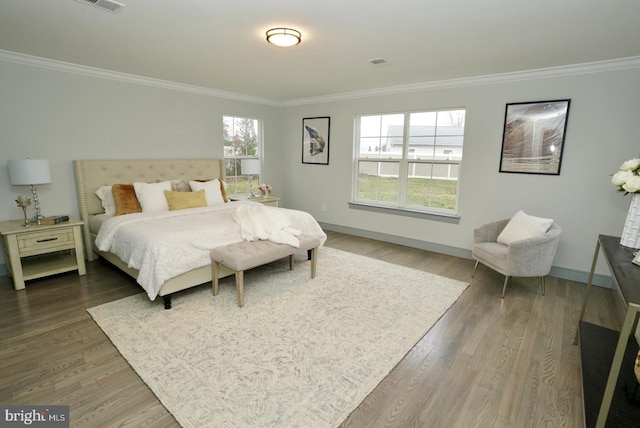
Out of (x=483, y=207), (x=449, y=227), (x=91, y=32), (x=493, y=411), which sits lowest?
(x=493, y=411)

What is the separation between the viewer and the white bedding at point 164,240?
110 inches

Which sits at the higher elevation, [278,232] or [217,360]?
[278,232]

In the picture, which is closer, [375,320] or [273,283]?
[375,320]

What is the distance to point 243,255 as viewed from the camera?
2.92m

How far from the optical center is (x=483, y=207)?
167 inches

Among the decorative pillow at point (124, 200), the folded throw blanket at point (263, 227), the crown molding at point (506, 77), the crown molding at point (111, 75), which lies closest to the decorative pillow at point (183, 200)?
the decorative pillow at point (124, 200)

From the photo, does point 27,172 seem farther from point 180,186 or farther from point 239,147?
point 239,147

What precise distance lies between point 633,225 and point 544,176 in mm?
1936

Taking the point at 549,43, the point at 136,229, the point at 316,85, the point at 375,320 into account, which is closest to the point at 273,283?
the point at 375,320

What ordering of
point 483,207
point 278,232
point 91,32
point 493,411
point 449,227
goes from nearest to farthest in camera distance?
point 493,411 → point 91,32 → point 278,232 → point 483,207 → point 449,227

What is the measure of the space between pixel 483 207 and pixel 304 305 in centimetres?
287

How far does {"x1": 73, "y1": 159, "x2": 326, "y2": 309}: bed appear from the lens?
9.76 ft

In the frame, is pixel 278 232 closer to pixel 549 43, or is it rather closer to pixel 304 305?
pixel 304 305

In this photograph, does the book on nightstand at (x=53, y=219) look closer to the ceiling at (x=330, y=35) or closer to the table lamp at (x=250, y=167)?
the ceiling at (x=330, y=35)
